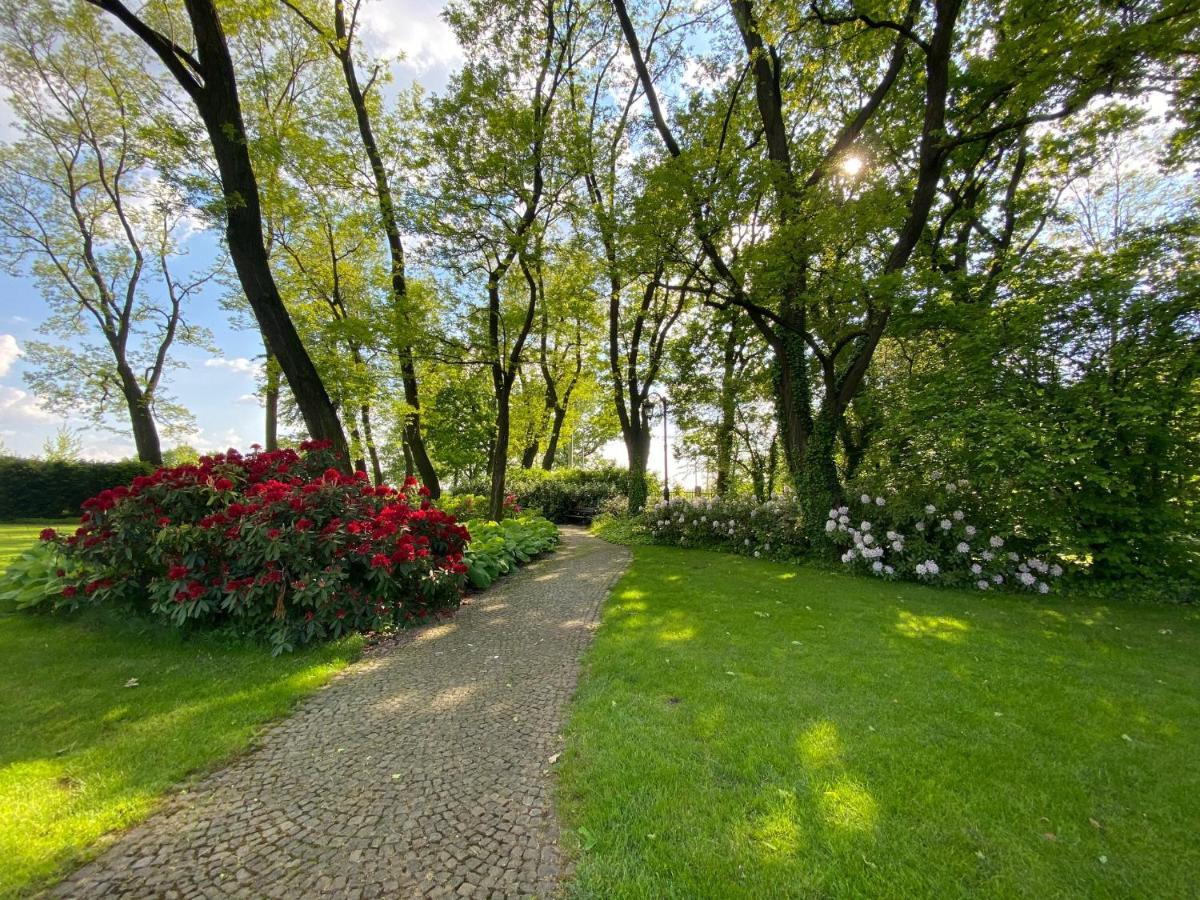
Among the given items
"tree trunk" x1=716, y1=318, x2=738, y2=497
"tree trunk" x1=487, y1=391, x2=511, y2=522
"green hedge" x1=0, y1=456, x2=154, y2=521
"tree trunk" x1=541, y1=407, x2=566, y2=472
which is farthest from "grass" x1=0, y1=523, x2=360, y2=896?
"tree trunk" x1=541, y1=407, x2=566, y2=472

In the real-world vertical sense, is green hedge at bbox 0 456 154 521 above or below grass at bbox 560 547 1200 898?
above

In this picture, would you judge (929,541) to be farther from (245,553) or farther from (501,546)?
(245,553)

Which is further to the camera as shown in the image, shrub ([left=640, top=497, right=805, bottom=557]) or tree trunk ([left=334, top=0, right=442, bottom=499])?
tree trunk ([left=334, top=0, right=442, bottom=499])

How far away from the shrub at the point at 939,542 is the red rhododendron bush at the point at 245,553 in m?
6.29

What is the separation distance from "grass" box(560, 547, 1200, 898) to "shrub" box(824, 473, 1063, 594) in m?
1.39

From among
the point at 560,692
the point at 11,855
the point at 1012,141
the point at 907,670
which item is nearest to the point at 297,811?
the point at 11,855

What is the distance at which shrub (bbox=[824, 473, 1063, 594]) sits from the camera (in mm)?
6102

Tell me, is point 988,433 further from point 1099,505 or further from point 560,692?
point 560,692

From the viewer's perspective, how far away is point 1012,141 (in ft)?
27.5

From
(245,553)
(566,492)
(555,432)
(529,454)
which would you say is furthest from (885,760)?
(529,454)

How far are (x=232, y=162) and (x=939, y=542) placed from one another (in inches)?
418

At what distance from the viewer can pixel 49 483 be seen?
13828 millimetres

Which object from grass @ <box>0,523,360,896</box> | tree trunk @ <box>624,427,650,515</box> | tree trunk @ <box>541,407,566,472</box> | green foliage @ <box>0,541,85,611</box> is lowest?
grass @ <box>0,523,360,896</box>

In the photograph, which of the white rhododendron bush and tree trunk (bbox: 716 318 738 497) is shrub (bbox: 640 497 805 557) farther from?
tree trunk (bbox: 716 318 738 497)
